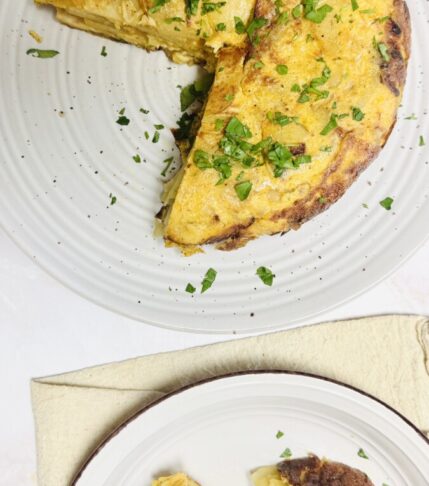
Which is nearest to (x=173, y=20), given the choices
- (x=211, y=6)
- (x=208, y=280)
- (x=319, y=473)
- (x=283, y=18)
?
(x=211, y=6)

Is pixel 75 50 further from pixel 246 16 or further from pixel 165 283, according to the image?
pixel 165 283

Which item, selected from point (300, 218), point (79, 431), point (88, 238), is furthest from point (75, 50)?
point (79, 431)

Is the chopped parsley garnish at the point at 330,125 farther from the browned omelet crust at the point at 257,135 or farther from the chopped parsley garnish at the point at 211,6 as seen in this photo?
the chopped parsley garnish at the point at 211,6

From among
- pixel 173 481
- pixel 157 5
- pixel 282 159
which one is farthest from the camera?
pixel 173 481

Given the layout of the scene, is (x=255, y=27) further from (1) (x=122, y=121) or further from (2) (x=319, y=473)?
(2) (x=319, y=473)

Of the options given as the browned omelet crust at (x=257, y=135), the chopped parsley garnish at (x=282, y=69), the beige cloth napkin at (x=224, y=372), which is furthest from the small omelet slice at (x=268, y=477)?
the chopped parsley garnish at (x=282, y=69)
